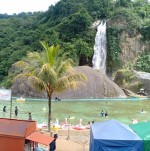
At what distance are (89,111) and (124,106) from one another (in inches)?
254

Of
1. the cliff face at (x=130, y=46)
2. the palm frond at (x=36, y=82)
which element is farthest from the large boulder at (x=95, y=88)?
the palm frond at (x=36, y=82)

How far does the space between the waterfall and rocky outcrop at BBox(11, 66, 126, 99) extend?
13.0 meters

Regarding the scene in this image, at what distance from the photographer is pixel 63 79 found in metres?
20.2

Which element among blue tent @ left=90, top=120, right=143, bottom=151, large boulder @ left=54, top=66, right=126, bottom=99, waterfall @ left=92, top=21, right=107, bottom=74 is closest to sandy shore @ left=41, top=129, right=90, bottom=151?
blue tent @ left=90, top=120, right=143, bottom=151

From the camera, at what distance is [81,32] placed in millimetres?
67125

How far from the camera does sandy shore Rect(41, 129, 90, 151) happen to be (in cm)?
1788

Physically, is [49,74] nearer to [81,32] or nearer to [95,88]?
[95,88]

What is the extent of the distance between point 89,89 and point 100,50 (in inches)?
697

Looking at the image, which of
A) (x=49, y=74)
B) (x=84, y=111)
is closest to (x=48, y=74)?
(x=49, y=74)

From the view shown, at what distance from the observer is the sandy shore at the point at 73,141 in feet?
58.7

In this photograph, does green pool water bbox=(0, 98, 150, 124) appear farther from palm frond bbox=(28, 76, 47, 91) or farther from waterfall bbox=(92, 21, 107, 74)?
waterfall bbox=(92, 21, 107, 74)

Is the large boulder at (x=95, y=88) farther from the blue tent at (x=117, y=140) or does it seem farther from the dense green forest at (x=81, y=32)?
the blue tent at (x=117, y=140)

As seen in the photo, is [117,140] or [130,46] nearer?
[117,140]

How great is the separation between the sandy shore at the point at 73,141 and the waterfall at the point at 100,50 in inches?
1586
